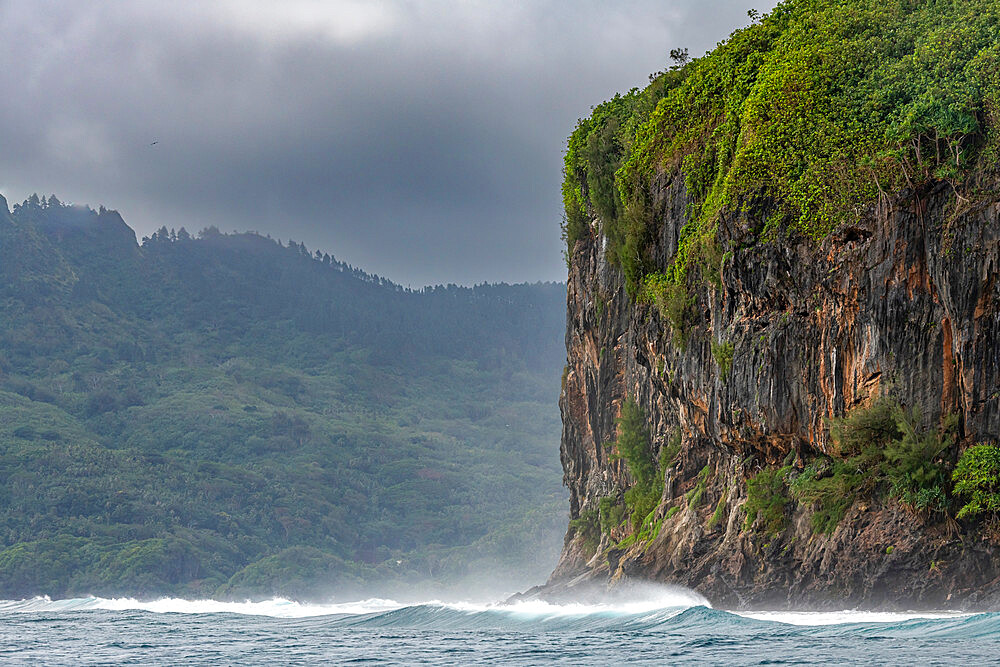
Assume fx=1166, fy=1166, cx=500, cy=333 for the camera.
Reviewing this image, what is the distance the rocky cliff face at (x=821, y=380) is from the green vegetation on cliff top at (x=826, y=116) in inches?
26.6

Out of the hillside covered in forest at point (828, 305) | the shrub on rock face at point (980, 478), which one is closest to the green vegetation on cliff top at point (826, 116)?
the hillside covered in forest at point (828, 305)

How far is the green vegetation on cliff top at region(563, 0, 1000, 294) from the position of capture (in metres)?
29.1

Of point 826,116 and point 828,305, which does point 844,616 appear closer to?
point 828,305

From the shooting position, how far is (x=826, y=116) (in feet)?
104

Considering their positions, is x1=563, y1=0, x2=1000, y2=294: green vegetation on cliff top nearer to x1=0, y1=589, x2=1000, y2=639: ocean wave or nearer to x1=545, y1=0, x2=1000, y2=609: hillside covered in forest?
x1=545, y1=0, x2=1000, y2=609: hillside covered in forest

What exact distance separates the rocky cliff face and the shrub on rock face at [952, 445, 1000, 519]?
0.50 meters

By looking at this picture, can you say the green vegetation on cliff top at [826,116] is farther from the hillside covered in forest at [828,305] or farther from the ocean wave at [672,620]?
the ocean wave at [672,620]

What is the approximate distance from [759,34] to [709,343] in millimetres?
10016

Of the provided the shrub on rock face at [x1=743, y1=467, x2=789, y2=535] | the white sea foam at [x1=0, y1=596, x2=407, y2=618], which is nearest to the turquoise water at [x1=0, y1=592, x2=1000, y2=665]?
the shrub on rock face at [x1=743, y1=467, x2=789, y2=535]

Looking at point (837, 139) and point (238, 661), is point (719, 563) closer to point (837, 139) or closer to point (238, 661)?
point (837, 139)

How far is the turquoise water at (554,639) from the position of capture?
21.6 meters

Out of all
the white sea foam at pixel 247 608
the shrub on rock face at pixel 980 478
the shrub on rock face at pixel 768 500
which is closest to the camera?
the shrub on rock face at pixel 980 478

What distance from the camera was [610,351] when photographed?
163 feet

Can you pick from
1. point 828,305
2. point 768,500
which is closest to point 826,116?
point 828,305
